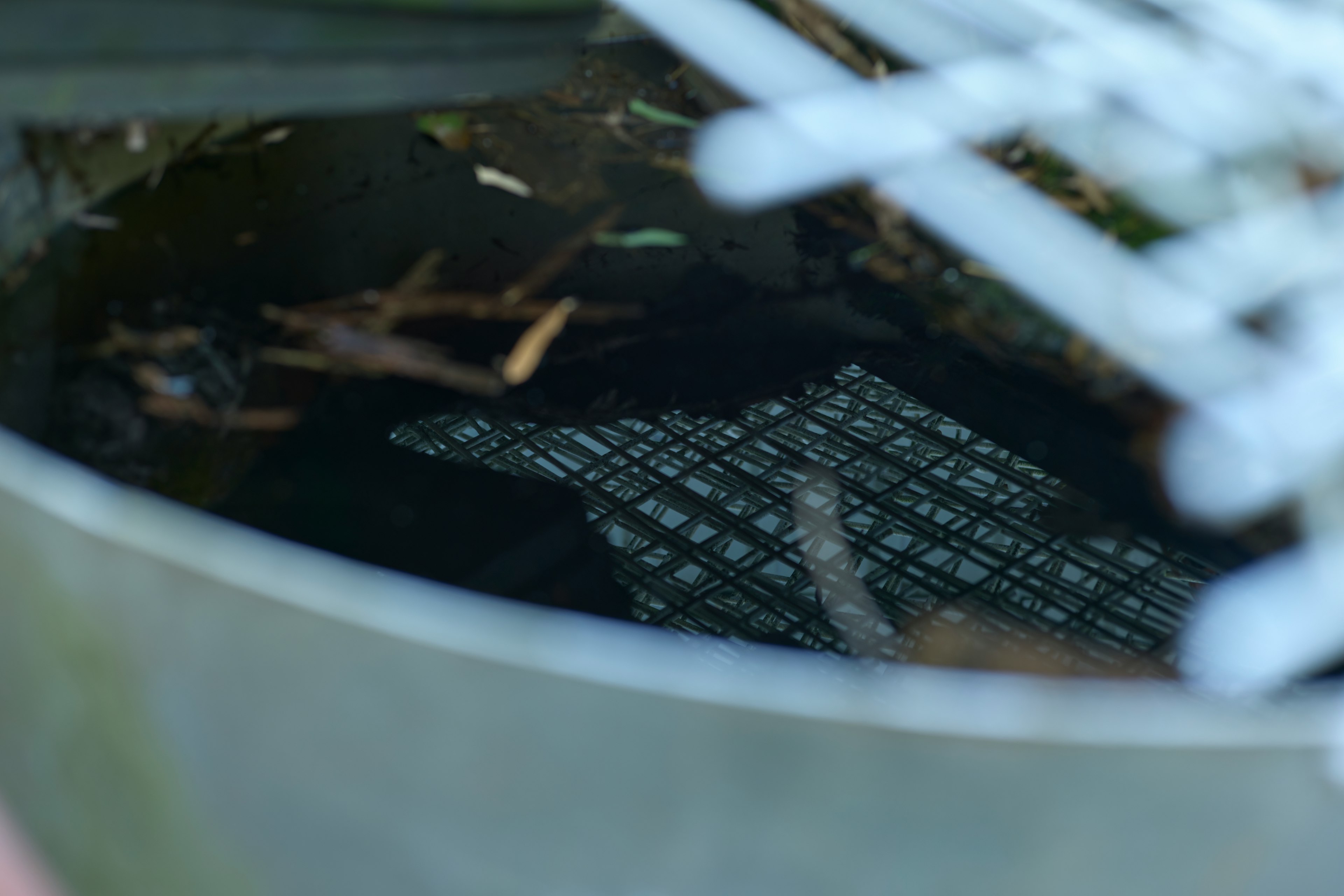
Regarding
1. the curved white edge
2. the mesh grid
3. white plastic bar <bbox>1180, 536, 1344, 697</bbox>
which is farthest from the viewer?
the mesh grid

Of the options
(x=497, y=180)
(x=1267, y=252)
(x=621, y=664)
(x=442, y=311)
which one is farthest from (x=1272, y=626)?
(x=497, y=180)

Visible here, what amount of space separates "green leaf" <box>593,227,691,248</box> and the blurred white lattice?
11 cm

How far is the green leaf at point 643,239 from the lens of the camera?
2.67 ft

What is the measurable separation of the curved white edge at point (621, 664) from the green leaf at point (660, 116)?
745mm

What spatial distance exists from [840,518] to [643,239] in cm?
30

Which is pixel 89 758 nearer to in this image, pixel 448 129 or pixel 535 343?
pixel 535 343

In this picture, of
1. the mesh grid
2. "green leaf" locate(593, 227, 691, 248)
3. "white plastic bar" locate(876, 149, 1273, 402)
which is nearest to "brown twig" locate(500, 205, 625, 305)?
"green leaf" locate(593, 227, 691, 248)

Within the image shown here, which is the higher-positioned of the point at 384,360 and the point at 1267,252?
the point at 1267,252

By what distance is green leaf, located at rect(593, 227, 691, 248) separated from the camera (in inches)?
32.0

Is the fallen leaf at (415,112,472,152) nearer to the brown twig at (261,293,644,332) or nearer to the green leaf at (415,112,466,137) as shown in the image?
the green leaf at (415,112,466,137)

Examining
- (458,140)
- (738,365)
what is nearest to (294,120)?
(458,140)

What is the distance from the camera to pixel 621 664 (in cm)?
26

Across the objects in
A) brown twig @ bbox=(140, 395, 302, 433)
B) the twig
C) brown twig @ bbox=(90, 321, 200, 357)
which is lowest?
brown twig @ bbox=(140, 395, 302, 433)

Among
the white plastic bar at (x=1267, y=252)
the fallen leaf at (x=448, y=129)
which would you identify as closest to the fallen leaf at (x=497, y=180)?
the fallen leaf at (x=448, y=129)
